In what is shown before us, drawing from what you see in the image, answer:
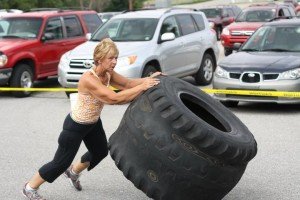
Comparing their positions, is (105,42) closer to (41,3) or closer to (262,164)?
(262,164)

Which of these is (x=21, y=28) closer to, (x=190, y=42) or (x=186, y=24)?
(x=186, y=24)

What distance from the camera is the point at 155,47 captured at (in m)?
11.5

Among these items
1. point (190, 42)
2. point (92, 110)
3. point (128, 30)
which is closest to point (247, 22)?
point (190, 42)

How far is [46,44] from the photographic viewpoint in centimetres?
1309

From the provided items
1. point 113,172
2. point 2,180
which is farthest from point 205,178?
point 2,180

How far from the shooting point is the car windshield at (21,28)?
13086mm

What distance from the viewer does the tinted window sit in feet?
48.2

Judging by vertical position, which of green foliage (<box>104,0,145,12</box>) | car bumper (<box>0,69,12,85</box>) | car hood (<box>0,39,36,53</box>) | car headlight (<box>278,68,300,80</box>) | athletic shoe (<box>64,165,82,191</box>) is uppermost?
athletic shoe (<box>64,165,82,191</box>)

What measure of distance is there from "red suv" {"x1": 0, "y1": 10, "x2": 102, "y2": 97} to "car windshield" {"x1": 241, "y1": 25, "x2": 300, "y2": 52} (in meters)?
4.04

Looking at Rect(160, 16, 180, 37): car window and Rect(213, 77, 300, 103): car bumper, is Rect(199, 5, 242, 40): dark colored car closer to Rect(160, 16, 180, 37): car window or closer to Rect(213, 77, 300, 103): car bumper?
Rect(160, 16, 180, 37): car window

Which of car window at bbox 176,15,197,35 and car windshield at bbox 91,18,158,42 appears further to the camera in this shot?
car window at bbox 176,15,197,35

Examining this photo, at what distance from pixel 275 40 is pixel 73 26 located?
550 cm

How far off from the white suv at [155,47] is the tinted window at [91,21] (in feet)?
6.56

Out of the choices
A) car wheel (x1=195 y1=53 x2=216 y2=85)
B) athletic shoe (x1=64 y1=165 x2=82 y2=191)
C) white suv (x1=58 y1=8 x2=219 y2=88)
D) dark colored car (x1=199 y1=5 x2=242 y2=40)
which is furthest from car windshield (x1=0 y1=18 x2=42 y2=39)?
dark colored car (x1=199 y1=5 x2=242 y2=40)
